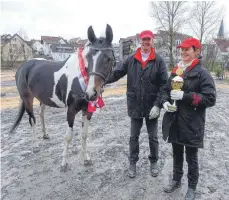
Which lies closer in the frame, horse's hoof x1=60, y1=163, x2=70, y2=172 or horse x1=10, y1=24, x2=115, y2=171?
horse x1=10, y1=24, x2=115, y2=171

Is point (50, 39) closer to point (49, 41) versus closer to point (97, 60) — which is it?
point (49, 41)

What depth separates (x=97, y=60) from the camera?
3115 mm

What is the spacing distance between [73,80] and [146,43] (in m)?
1.36

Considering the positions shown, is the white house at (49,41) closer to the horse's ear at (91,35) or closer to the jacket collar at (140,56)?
the horse's ear at (91,35)

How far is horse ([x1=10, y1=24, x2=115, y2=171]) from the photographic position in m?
3.13

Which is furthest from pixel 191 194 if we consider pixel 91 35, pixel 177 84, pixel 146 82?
pixel 91 35

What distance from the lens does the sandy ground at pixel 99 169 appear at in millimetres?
3143

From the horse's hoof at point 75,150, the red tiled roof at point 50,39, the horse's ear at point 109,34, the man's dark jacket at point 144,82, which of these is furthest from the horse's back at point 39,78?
the red tiled roof at point 50,39

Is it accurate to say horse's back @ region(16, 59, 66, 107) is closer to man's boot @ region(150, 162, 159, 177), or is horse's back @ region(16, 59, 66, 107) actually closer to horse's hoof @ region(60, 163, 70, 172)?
horse's hoof @ region(60, 163, 70, 172)

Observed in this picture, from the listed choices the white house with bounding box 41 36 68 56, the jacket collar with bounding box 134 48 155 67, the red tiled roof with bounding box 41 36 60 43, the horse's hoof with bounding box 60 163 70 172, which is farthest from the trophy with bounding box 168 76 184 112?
the red tiled roof with bounding box 41 36 60 43

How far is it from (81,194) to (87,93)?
56.1 inches

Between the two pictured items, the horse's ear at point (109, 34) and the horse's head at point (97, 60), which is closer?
the horse's head at point (97, 60)

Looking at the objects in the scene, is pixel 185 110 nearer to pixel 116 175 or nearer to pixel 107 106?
pixel 116 175

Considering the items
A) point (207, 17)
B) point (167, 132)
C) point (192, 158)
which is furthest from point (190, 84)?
point (207, 17)
